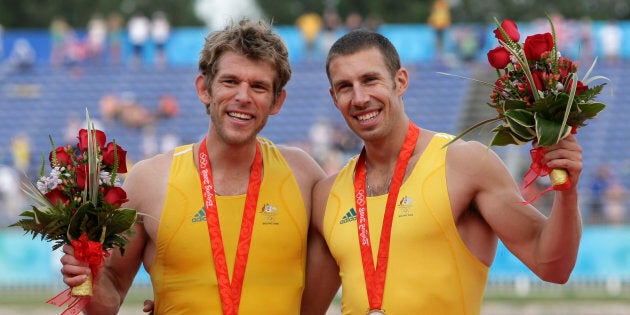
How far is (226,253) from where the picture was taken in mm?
6098

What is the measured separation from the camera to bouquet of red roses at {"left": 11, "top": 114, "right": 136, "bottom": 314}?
5.47 meters

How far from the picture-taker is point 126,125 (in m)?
27.8

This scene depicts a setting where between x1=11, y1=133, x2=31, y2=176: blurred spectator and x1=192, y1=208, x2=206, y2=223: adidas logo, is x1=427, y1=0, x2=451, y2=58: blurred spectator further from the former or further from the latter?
x1=192, y1=208, x2=206, y2=223: adidas logo

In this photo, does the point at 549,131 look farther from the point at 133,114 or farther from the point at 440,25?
the point at 133,114

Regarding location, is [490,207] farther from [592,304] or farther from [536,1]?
[536,1]

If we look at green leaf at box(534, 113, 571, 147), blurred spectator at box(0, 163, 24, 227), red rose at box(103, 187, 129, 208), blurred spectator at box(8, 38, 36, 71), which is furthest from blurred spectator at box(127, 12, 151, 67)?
green leaf at box(534, 113, 571, 147)

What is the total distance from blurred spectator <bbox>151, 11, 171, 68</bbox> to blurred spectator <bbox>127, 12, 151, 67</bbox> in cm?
20

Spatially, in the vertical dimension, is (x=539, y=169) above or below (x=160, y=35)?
above

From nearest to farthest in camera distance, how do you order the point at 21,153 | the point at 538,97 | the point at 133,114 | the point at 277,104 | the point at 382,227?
the point at 538,97, the point at 382,227, the point at 277,104, the point at 21,153, the point at 133,114

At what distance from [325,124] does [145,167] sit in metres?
19.8

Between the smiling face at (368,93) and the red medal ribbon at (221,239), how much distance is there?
74cm

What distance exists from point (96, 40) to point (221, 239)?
24.8 metres

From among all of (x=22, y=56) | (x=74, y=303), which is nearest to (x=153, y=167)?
(x=74, y=303)

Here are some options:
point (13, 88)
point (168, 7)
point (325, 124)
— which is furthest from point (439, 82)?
point (168, 7)
